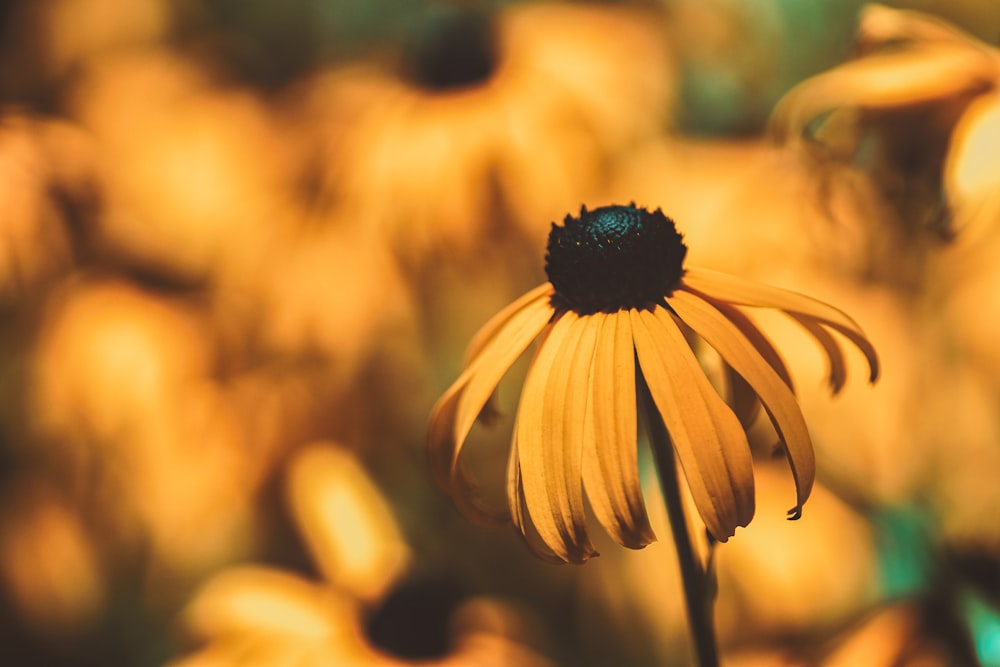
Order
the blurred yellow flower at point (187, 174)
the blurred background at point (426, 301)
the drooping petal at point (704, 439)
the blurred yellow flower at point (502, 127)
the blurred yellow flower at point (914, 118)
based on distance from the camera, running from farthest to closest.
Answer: the blurred yellow flower at point (187, 174)
the blurred yellow flower at point (502, 127)
the blurred background at point (426, 301)
the blurred yellow flower at point (914, 118)
the drooping petal at point (704, 439)

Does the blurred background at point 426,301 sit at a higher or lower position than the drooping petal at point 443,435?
higher

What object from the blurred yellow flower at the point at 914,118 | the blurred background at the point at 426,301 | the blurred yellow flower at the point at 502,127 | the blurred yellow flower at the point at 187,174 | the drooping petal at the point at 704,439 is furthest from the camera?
the blurred yellow flower at the point at 187,174

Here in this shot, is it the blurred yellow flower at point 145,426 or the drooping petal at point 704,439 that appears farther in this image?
the blurred yellow flower at point 145,426

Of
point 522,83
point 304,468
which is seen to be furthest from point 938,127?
point 304,468

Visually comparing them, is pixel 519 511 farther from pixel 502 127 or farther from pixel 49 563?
pixel 49 563

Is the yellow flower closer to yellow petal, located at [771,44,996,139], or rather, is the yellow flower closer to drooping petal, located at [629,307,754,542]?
drooping petal, located at [629,307,754,542]

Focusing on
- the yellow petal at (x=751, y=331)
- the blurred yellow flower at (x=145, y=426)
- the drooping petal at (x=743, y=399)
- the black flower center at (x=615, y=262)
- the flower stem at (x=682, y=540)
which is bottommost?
the flower stem at (x=682, y=540)

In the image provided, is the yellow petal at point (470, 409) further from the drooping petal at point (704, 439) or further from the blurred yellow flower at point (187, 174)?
the blurred yellow flower at point (187, 174)

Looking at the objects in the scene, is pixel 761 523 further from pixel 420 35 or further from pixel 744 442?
pixel 420 35

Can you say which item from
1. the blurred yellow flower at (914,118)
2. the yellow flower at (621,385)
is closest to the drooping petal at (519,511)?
the yellow flower at (621,385)
